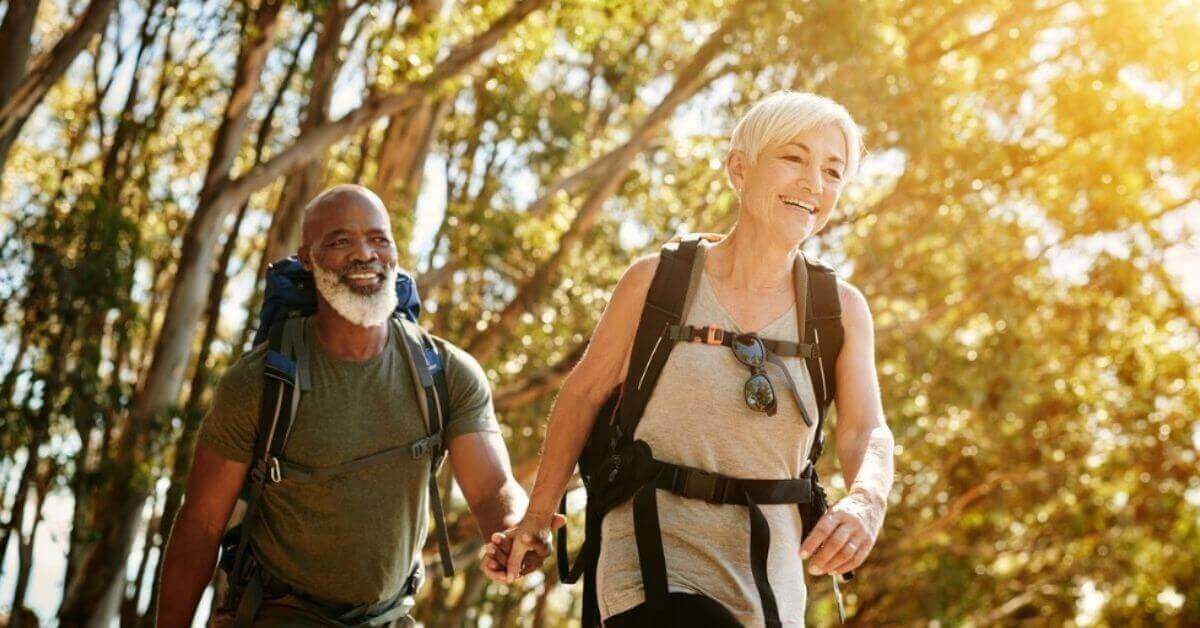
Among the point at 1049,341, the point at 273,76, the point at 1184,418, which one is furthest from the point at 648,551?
the point at 1184,418

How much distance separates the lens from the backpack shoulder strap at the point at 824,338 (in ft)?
13.0

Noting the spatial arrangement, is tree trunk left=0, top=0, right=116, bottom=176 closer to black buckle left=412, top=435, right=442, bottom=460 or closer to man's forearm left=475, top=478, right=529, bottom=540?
black buckle left=412, top=435, right=442, bottom=460

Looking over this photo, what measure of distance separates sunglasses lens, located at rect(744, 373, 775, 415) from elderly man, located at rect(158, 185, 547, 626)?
1.34 meters

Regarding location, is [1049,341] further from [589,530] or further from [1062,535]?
[589,530]

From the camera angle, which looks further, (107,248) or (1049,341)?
(1049,341)

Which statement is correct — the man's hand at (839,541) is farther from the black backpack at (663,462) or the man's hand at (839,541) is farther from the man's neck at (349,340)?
the man's neck at (349,340)

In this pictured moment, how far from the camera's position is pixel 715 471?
3.71 m

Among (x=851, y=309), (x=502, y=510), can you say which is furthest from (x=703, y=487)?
(x=502, y=510)

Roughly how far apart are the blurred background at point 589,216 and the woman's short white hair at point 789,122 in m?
7.21

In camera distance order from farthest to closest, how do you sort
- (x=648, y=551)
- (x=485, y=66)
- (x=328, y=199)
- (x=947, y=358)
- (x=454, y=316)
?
(x=947, y=358) < (x=454, y=316) < (x=485, y=66) < (x=328, y=199) < (x=648, y=551)

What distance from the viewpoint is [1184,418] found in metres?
22.7

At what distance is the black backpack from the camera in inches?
143

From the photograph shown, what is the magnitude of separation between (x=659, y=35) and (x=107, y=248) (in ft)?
25.5

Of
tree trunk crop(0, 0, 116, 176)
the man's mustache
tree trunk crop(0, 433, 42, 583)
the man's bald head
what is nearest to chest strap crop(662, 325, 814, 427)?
the man's mustache
